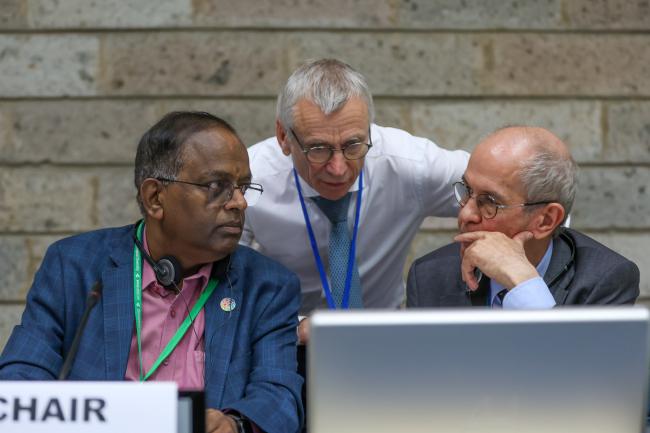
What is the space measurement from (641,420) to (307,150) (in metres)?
1.86

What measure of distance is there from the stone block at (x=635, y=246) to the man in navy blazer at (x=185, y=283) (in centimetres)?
275

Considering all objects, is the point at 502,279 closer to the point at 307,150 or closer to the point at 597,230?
the point at 307,150

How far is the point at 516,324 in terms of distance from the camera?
1.56 meters

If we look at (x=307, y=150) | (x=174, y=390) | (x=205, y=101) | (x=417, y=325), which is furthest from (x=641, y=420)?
(x=205, y=101)

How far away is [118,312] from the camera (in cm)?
273

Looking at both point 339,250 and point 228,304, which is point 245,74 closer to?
point 339,250

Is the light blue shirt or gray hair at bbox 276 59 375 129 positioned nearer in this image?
the light blue shirt

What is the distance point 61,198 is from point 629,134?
115 inches

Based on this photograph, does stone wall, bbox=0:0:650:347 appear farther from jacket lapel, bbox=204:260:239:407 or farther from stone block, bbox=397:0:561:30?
jacket lapel, bbox=204:260:239:407

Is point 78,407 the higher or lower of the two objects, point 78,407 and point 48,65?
the lower

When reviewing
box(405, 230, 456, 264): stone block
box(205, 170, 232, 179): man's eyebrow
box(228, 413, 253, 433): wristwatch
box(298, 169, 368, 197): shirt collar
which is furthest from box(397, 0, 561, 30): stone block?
box(228, 413, 253, 433): wristwatch

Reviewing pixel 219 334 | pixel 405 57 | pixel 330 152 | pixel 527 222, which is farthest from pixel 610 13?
pixel 219 334

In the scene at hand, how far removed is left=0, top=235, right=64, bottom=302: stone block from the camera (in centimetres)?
505

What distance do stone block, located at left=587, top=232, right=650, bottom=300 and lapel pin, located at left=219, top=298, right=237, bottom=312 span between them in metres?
2.93
